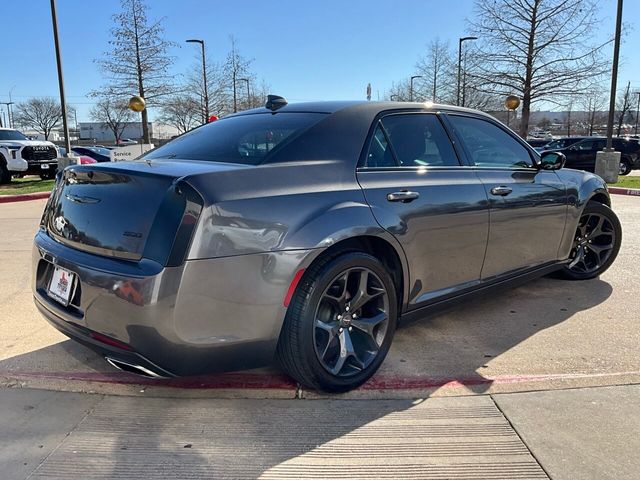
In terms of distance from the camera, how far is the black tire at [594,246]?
4969 millimetres

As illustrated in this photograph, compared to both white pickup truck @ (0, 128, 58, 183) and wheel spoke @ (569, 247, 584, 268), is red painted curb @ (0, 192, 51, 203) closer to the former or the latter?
white pickup truck @ (0, 128, 58, 183)

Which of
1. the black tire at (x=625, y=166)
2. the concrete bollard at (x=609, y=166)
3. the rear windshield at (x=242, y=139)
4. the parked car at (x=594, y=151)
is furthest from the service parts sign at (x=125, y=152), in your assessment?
the black tire at (x=625, y=166)

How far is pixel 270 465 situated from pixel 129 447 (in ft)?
2.24

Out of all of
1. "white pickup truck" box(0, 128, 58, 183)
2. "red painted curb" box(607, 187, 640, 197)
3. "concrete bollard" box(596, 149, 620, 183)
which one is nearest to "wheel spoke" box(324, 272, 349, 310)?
"red painted curb" box(607, 187, 640, 197)

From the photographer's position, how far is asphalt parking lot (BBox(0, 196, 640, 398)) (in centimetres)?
304

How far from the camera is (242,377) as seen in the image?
312cm

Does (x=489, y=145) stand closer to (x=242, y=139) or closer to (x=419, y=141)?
(x=419, y=141)

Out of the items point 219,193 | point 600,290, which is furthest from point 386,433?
point 600,290

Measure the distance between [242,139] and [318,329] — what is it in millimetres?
1215

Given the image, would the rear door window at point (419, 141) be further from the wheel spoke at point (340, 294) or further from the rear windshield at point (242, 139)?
the wheel spoke at point (340, 294)

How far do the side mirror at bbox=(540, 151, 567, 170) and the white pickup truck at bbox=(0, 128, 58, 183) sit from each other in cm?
1653

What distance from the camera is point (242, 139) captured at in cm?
314

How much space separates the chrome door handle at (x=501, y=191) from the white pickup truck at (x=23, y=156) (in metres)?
16.7

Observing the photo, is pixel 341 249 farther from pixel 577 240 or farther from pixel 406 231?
pixel 577 240
